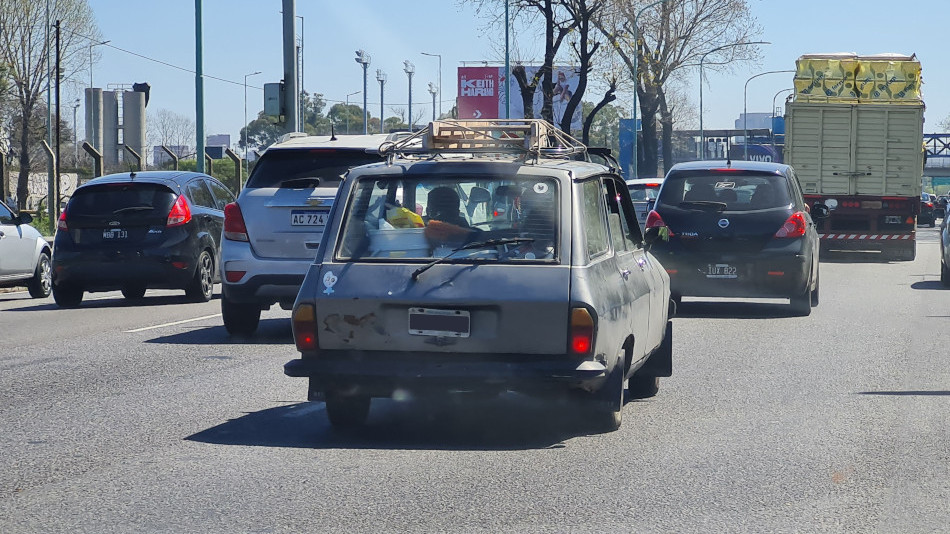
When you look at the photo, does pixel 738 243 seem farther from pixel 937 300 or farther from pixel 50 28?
pixel 50 28

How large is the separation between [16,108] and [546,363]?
58050 mm

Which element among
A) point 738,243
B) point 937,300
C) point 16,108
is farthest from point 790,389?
point 16,108

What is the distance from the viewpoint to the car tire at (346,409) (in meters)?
7.57

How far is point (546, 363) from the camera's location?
711 cm

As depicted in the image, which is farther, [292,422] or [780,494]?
[292,422]

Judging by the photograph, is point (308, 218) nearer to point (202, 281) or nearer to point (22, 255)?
point (202, 281)

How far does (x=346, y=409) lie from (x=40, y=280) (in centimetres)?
1254

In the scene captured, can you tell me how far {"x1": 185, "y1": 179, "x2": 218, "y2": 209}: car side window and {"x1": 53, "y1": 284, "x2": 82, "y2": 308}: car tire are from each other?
5.74 feet

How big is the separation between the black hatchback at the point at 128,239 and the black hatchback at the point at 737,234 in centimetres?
550

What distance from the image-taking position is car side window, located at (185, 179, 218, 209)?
667 inches

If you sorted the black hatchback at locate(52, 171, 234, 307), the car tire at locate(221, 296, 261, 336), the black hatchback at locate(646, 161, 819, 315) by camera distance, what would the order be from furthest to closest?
the black hatchback at locate(52, 171, 234, 307)
the black hatchback at locate(646, 161, 819, 315)
the car tire at locate(221, 296, 261, 336)

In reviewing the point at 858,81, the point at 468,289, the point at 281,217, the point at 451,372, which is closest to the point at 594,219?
the point at 468,289

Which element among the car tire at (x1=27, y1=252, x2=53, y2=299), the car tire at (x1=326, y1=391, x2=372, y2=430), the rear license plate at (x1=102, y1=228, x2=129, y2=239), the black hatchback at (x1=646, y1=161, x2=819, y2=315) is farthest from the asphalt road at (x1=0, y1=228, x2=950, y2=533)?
the car tire at (x1=27, y1=252, x2=53, y2=299)

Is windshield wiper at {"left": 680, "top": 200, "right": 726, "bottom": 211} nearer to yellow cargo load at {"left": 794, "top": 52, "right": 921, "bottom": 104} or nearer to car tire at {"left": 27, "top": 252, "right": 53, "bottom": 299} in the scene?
car tire at {"left": 27, "top": 252, "right": 53, "bottom": 299}
